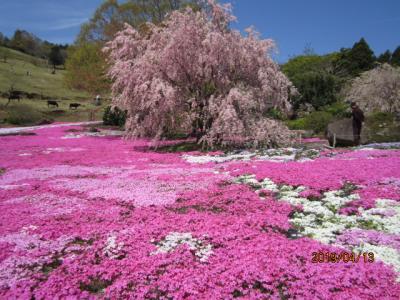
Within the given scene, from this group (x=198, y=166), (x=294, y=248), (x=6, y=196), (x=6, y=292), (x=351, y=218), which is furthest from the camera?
(x=198, y=166)

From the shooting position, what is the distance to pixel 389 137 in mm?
22281

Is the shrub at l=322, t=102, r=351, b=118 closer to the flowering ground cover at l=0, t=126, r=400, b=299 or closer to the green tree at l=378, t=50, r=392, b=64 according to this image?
the flowering ground cover at l=0, t=126, r=400, b=299

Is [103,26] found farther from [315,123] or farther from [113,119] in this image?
[315,123]

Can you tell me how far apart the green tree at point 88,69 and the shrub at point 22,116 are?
6.14 metres

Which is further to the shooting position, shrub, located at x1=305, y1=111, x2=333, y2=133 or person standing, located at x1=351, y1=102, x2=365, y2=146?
shrub, located at x1=305, y1=111, x2=333, y2=133

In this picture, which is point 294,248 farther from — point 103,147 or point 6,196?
point 103,147

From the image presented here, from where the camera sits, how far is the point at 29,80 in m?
86.0

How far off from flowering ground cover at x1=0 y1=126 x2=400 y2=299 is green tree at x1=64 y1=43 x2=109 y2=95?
28195mm

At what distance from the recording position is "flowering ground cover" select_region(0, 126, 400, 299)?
5453 millimetres

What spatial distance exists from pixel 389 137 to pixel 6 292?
2255 cm

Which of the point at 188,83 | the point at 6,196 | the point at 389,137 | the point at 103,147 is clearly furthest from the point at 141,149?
the point at 389,137
